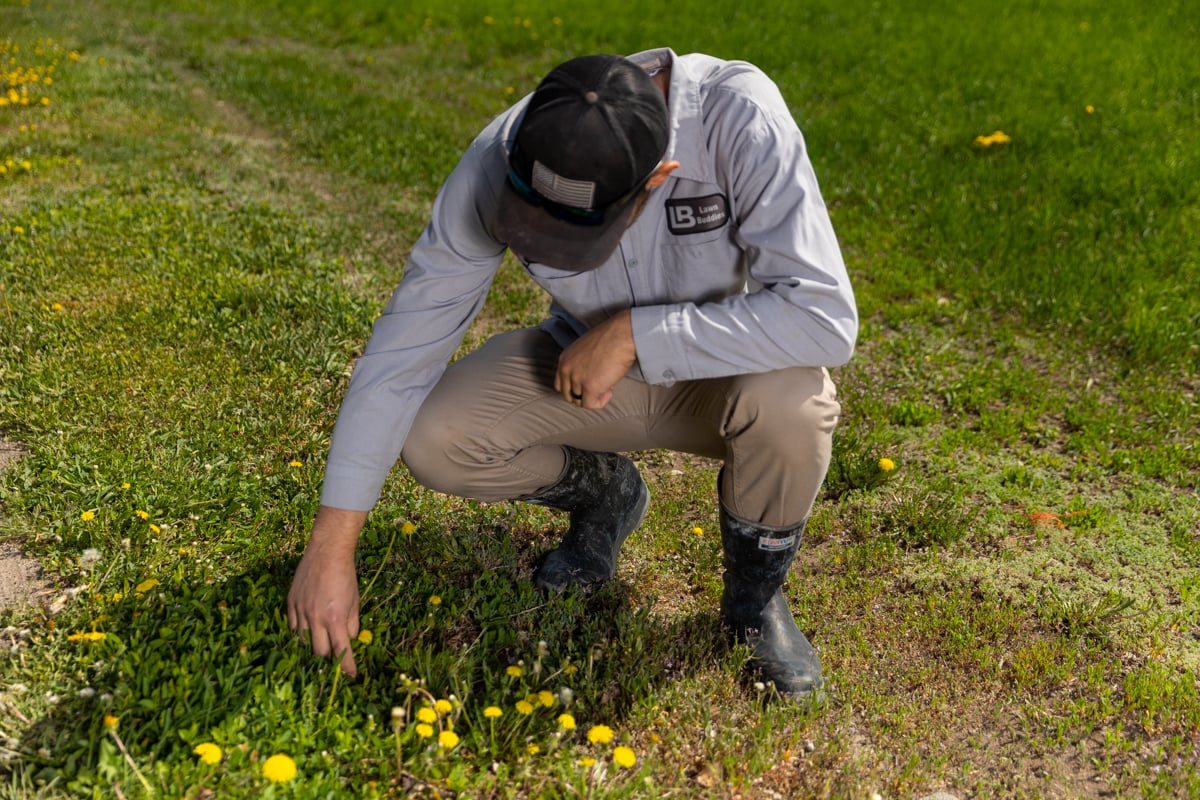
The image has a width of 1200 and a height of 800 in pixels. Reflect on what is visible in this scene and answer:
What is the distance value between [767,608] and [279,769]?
4.67 feet

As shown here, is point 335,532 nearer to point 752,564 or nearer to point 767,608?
point 752,564

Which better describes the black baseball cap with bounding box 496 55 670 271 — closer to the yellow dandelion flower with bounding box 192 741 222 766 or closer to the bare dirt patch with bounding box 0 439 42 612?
the yellow dandelion flower with bounding box 192 741 222 766

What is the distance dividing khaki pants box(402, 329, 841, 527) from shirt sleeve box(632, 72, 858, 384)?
13cm

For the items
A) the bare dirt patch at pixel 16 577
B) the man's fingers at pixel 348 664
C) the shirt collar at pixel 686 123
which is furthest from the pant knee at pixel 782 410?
the bare dirt patch at pixel 16 577

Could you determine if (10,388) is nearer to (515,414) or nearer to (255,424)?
(255,424)

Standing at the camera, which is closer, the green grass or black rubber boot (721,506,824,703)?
the green grass

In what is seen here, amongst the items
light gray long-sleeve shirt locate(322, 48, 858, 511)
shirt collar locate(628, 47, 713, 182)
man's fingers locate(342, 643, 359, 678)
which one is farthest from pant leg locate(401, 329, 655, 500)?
shirt collar locate(628, 47, 713, 182)

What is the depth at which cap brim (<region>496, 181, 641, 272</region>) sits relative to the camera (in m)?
2.16

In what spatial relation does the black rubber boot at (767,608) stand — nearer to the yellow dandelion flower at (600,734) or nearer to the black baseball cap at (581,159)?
the yellow dandelion flower at (600,734)

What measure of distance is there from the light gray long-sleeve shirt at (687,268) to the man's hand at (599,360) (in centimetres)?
4

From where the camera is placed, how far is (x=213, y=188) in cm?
648

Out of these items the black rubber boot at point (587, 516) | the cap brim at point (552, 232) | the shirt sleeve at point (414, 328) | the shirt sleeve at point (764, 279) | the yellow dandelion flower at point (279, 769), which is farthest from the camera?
the black rubber boot at point (587, 516)

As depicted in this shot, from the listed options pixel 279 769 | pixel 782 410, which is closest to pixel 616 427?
pixel 782 410

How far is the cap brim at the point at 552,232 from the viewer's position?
2.16m
